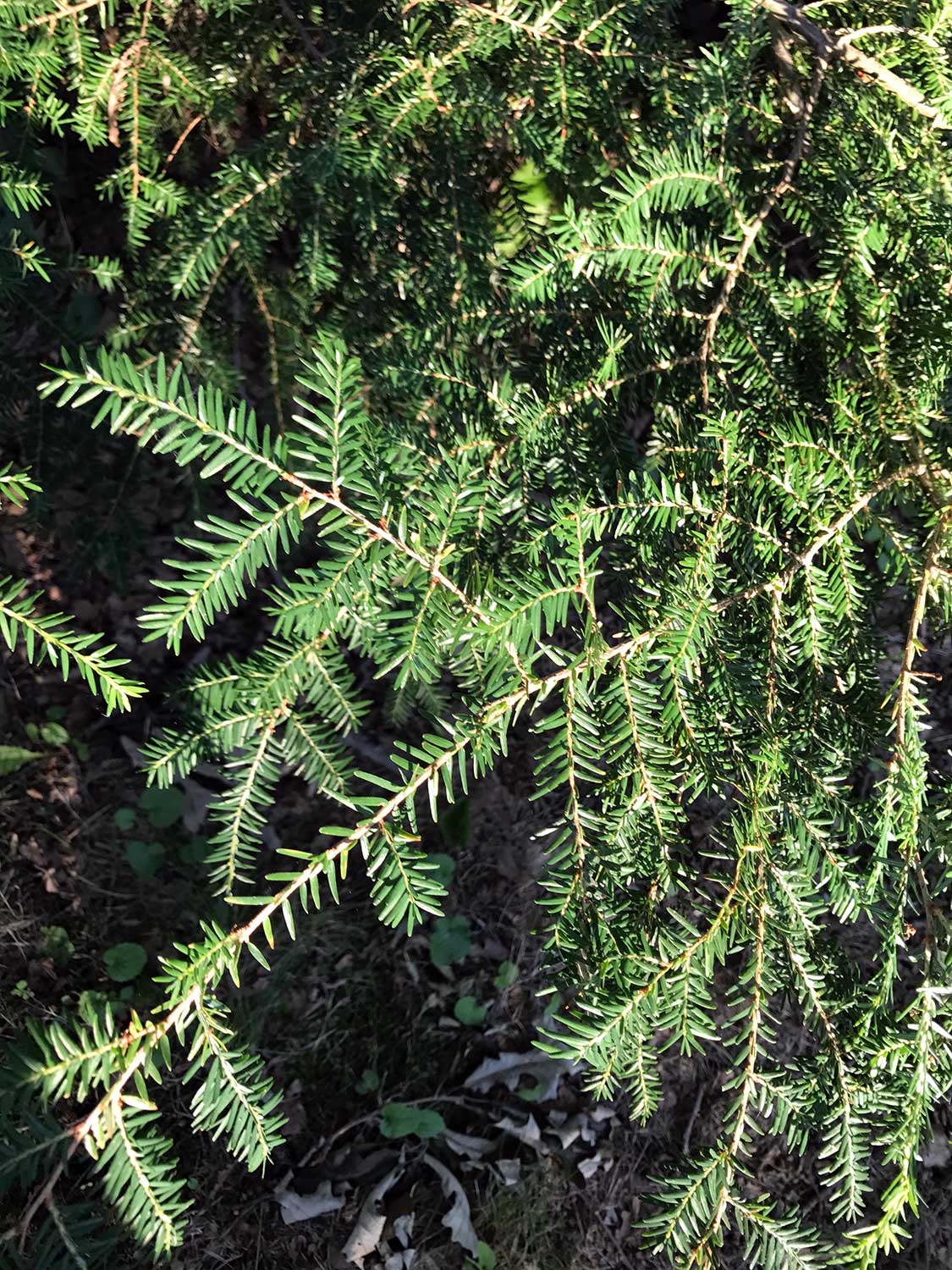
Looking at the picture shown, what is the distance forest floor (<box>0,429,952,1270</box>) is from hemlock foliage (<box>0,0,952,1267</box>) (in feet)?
1.70

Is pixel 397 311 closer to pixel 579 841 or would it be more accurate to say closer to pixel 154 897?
pixel 579 841

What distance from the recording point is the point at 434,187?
1.56 metres

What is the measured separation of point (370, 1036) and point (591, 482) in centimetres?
172

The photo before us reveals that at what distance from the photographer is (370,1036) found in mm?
2303

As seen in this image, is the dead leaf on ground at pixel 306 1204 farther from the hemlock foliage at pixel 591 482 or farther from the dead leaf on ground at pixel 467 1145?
the hemlock foliage at pixel 591 482

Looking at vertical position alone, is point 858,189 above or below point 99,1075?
above

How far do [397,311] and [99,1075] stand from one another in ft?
4.35

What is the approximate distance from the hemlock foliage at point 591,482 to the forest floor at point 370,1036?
518mm

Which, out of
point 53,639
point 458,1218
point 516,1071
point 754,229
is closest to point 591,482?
point 754,229

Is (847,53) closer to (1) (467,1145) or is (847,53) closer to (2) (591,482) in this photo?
(2) (591,482)

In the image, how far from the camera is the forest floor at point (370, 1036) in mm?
2088

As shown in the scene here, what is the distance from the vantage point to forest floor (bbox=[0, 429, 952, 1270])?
209 centimetres

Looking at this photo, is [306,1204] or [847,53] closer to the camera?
[847,53]

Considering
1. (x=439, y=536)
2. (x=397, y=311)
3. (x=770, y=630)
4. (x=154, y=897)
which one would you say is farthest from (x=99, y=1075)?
(x=154, y=897)
